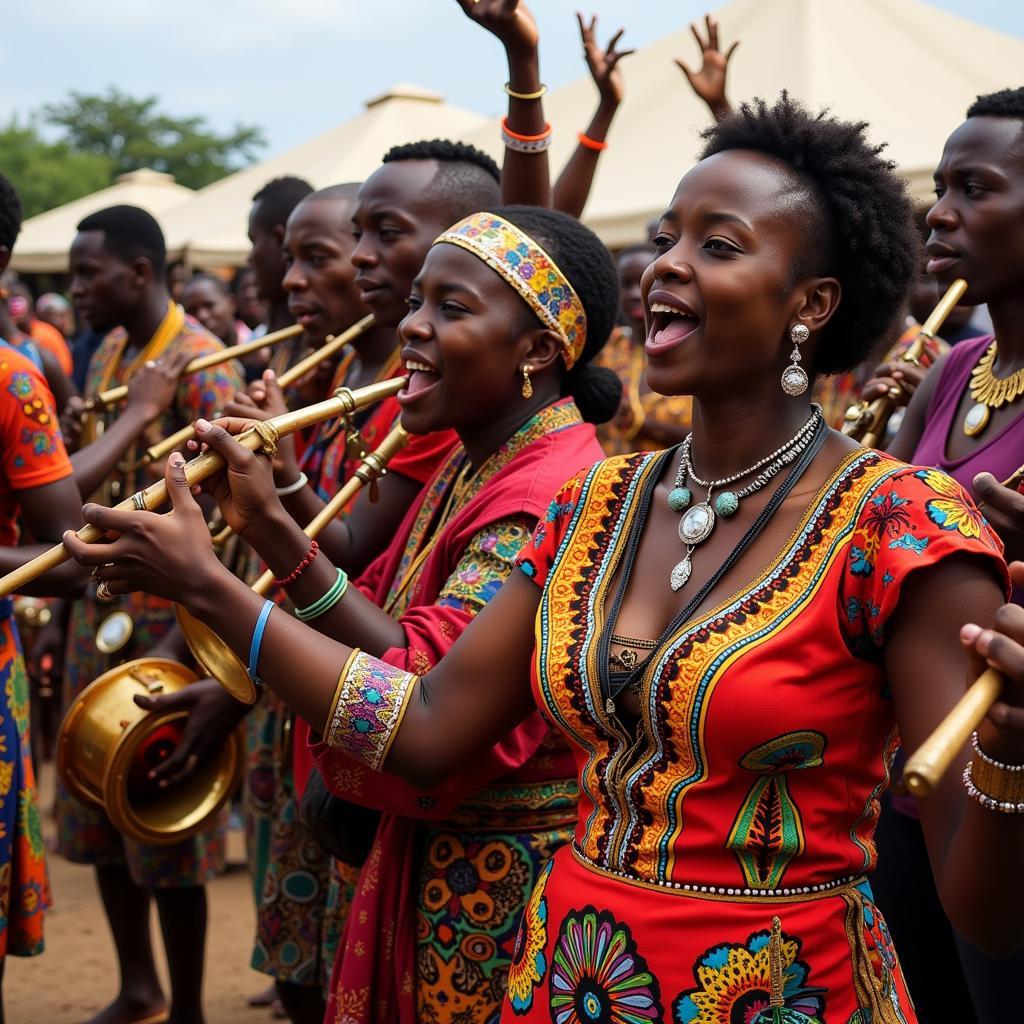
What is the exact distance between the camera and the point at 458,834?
2.87 metres

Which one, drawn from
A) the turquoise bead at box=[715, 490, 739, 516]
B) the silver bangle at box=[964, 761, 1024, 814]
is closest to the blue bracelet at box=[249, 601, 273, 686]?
the turquoise bead at box=[715, 490, 739, 516]

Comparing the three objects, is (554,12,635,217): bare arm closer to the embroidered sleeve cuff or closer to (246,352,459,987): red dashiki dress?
(246,352,459,987): red dashiki dress

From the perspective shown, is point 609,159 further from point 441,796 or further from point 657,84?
point 441,796

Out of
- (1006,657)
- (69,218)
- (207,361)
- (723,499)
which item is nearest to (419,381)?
(723,499)

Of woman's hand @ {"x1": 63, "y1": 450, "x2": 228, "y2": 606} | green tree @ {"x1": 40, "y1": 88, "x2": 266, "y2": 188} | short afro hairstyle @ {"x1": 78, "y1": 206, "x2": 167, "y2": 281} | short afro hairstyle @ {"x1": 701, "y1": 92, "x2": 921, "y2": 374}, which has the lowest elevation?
green tree @ {"x1": 40, "y1": 88, "x2": 266, "y2": 188}

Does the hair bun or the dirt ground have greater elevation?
the hair bun

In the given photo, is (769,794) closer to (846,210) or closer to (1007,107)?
(846,210)

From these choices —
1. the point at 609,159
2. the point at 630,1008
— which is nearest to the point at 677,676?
the point at 630,1008

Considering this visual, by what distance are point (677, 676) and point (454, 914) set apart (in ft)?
3.46

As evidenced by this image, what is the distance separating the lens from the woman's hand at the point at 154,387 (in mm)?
5102

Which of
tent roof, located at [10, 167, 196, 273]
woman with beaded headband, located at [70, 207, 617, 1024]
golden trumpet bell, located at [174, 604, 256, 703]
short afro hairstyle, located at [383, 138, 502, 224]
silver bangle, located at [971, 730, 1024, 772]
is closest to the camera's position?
silver bangle, located at [971, 730, 1024, 772]

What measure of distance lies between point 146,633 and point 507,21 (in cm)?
259

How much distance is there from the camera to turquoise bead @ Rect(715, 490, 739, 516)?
2.21 metres

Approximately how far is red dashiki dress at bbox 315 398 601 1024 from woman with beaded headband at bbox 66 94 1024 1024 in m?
0.35
